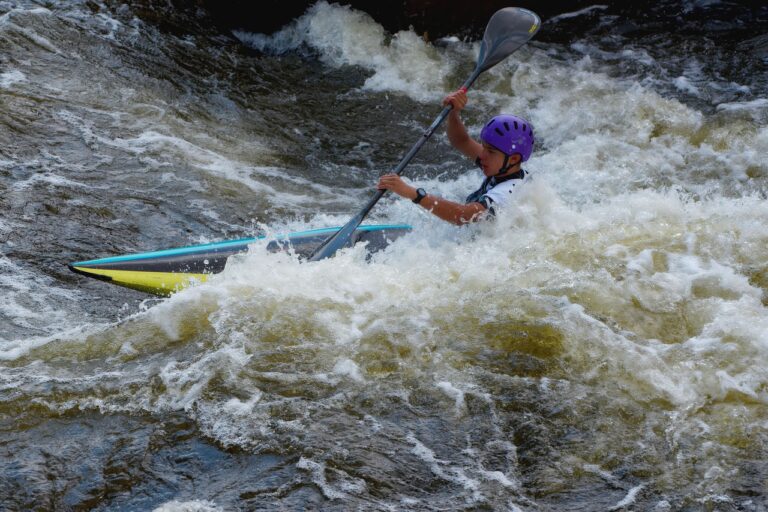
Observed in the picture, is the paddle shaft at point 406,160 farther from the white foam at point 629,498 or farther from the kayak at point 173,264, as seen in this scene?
the white foam at point 629,498

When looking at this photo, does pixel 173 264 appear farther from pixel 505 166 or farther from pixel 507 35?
pixel 507 35

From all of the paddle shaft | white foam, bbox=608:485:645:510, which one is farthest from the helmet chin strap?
white foam, bbox=608:485:645:510

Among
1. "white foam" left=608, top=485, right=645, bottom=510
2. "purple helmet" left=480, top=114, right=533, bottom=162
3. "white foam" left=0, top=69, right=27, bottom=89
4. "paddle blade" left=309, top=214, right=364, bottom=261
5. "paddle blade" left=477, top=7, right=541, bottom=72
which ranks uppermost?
"paddle blade" left=477, top=7, right=541, bottom=72

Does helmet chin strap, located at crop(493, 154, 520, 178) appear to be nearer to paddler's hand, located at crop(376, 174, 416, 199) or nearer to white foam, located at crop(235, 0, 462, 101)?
paddler's hand, located at crop(376, 174, 416, 199)

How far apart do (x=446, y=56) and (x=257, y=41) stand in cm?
217

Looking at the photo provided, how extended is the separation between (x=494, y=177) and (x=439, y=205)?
0.48 metres

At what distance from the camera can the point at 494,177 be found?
17.2 feet

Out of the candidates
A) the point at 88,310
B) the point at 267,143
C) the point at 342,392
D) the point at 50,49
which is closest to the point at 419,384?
the point at 342,392

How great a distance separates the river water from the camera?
3295 mm

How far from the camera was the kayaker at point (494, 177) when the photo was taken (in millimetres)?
4945

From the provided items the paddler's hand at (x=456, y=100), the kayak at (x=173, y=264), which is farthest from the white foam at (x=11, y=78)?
the paddler's hand at (x=456, y=100)

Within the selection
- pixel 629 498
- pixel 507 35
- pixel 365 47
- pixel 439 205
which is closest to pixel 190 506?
pixel 629 498

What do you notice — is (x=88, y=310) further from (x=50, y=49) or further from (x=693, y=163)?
(x=693, y=163)

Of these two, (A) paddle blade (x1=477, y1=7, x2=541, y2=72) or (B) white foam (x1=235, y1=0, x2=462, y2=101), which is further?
(B) white foam (x1=235, y1=0, x2=462, y2=101)
